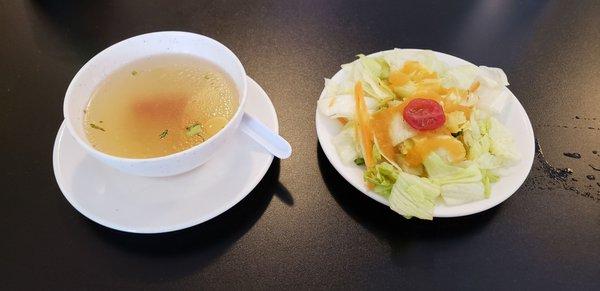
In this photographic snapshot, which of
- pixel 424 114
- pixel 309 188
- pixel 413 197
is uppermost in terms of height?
pixel 424 114

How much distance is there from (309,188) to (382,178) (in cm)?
20

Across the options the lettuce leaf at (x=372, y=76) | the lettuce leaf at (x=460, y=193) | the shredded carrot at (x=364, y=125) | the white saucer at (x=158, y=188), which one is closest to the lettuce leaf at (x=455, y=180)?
the lettuce leaf at (x=460, y=193)

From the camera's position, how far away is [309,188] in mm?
1124

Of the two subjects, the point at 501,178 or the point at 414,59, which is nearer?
the point at 501,178

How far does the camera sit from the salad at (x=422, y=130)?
0.99 meters

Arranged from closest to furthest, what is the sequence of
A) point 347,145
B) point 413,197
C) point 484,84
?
point 413,197 → point 347,145 → point 484,84

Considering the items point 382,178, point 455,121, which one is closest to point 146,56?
point 382,178

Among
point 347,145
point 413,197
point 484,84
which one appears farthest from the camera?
point 484,84

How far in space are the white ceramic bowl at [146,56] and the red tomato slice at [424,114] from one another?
1.21 feet

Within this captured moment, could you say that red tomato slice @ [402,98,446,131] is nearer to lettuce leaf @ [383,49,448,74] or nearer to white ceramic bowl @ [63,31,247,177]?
lettuce leaf @ [383,49,448,74]

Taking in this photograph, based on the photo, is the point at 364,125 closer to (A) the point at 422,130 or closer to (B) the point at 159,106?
(A) the point at 422,130

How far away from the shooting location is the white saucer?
3.14 ft

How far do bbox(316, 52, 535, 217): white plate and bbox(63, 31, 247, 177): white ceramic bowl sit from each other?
0.73 ft

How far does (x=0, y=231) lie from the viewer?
1042 mm
